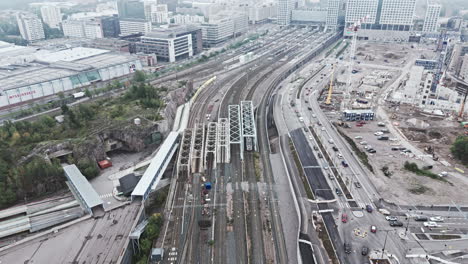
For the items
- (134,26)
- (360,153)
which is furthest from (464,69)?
(134,26)

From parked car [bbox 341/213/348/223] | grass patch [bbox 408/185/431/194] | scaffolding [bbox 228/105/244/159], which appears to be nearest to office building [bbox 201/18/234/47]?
scaffolding [bbox 228/105/244/159]

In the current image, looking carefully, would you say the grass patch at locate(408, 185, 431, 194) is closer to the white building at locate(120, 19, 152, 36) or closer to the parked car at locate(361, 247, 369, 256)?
the parked car at locate(361, 247, 369, 256)

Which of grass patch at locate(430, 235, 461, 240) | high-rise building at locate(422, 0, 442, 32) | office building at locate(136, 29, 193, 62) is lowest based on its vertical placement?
grass patch at locate(430, 235, 461, 240)

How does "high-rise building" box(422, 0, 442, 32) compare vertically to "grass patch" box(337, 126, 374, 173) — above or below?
above

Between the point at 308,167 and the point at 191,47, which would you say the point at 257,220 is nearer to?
the point at 308,167

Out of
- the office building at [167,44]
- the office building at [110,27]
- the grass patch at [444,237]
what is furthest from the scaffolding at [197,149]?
the office building at [110,27]

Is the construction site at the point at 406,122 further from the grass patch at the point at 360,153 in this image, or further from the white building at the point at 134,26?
the white building at the point at 134,26
